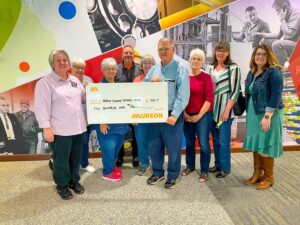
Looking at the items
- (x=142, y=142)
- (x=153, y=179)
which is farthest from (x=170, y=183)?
(x=142, y=142)

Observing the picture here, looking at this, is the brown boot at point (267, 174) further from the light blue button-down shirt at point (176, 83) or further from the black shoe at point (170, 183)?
the light blue button-down shirt at point (176, 83)

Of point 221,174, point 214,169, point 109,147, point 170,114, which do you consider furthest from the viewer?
point 214,169

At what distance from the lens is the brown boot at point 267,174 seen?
2.72 meters

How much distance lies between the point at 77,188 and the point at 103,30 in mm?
1935

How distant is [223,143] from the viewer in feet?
9.56

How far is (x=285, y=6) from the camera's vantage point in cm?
354

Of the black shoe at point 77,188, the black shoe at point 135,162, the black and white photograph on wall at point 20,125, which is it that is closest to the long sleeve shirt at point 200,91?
the black shoe at point 135,162

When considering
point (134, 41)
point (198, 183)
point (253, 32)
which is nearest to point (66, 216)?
point (198, 183)

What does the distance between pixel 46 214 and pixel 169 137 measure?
1.30 metres

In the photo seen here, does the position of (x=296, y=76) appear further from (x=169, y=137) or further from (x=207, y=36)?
(x=169, y=137)

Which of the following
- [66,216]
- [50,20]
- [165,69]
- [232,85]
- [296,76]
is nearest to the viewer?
[66,216]

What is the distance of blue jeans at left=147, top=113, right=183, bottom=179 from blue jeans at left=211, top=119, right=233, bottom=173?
0.47 m

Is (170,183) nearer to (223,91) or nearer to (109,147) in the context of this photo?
(109,147)

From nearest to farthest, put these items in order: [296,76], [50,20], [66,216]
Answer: [66,216]
[50,20]
[296,76]
